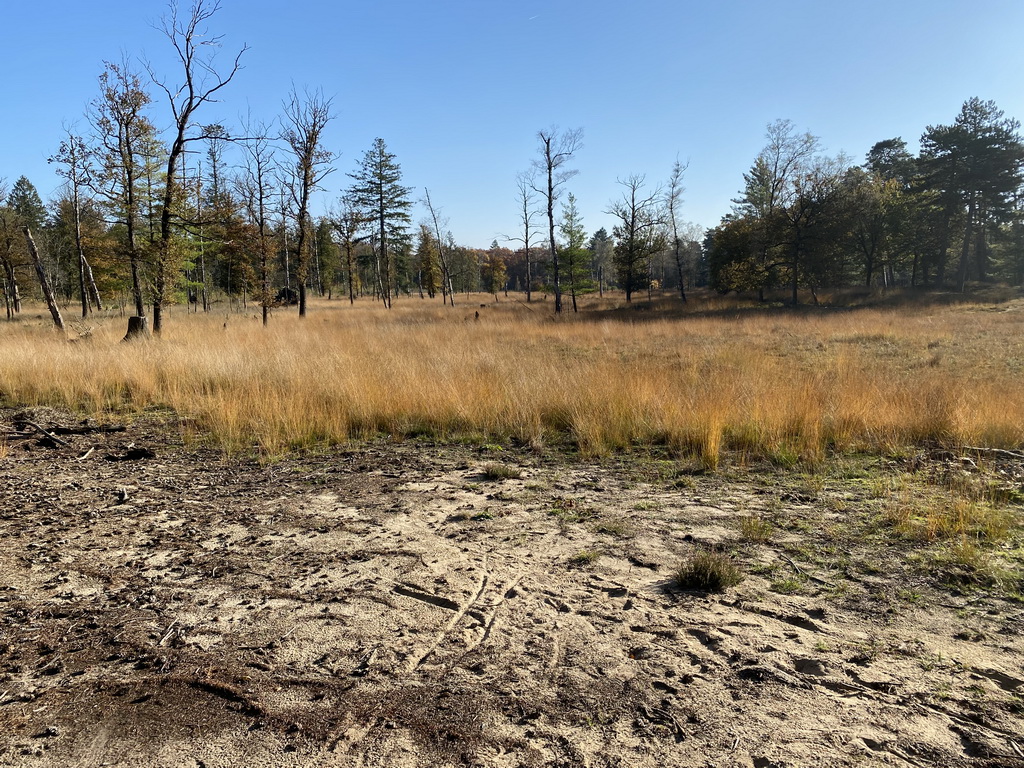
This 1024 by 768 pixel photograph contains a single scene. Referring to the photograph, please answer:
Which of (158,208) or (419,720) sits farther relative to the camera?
(158,208)

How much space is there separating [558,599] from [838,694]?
124cm

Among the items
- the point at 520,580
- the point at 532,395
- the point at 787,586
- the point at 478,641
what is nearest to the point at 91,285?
the point at 532,395

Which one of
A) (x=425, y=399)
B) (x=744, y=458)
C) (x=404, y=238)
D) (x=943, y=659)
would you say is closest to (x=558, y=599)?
(x=943, y=659)

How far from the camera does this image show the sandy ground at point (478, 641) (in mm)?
1812

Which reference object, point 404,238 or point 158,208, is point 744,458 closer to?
point 158,208

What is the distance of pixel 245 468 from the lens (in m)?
5.08

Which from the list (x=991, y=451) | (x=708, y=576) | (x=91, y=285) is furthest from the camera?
(x=91, y=285)

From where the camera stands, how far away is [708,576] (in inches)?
109

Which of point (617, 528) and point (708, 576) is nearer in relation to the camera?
point (708, 576)

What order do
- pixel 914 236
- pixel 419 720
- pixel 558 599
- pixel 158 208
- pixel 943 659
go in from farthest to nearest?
pixel 914 236 < pixel 158 208 < pixel 558 599 < pixel 943 659 < pixel 419 720

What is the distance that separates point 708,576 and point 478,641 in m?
1.28

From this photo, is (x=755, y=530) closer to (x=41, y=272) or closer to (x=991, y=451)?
(x=991, y=451)

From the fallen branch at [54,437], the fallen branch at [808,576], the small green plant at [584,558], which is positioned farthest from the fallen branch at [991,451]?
the fallen branch at [54,437]

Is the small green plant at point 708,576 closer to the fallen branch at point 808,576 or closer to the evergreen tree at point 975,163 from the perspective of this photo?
the fallen branch at point 808,576
